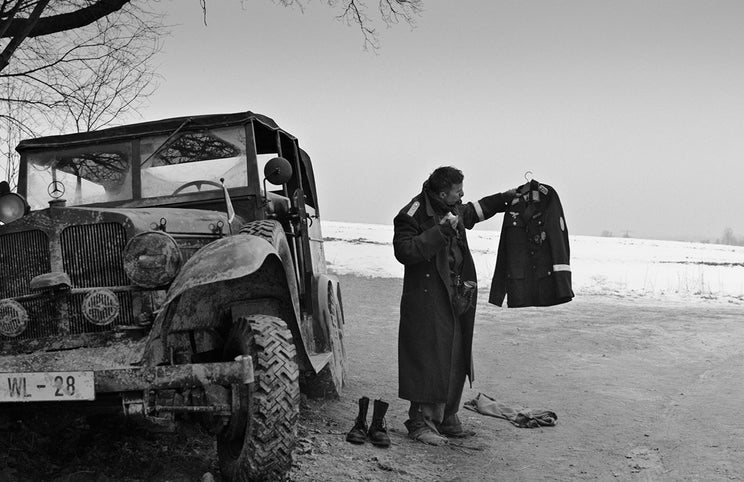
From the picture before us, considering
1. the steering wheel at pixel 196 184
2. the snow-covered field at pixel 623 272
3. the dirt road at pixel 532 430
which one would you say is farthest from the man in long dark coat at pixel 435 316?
the snow-covered field at pixel 623 272

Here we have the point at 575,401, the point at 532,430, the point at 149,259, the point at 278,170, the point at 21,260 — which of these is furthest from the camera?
the point at 575,401

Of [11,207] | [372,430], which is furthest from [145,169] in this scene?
[372,430]

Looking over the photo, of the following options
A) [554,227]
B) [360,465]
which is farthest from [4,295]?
[554,227]

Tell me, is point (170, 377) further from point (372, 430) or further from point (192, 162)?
point (192, 162)

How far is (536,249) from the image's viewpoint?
6.72 meters

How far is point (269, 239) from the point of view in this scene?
4.75 metres

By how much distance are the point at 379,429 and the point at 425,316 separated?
0.93m

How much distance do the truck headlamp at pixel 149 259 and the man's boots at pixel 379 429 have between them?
207 centimetres

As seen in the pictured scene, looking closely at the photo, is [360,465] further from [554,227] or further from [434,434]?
[554,227]

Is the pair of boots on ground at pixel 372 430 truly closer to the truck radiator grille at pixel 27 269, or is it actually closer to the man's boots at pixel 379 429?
the man's boots at pixel 379 429

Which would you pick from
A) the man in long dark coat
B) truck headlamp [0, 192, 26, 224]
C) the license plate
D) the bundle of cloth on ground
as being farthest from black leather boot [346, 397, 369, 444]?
truck headlamp [0, 192, 26, 224]

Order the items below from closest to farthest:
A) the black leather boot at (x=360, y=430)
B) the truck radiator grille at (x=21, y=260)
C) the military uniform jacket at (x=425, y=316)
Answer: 1. the truck radiator grille at (x=21, y=260)
2. the black leather boot at (x=360, y=430)
3. the military uniform jacket at (x=425, y=316)

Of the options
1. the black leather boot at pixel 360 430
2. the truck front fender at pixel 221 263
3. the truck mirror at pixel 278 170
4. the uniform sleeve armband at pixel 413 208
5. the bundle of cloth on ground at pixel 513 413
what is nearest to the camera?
the truck front fender at pixel 221 263

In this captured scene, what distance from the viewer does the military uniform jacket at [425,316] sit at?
5895mm
